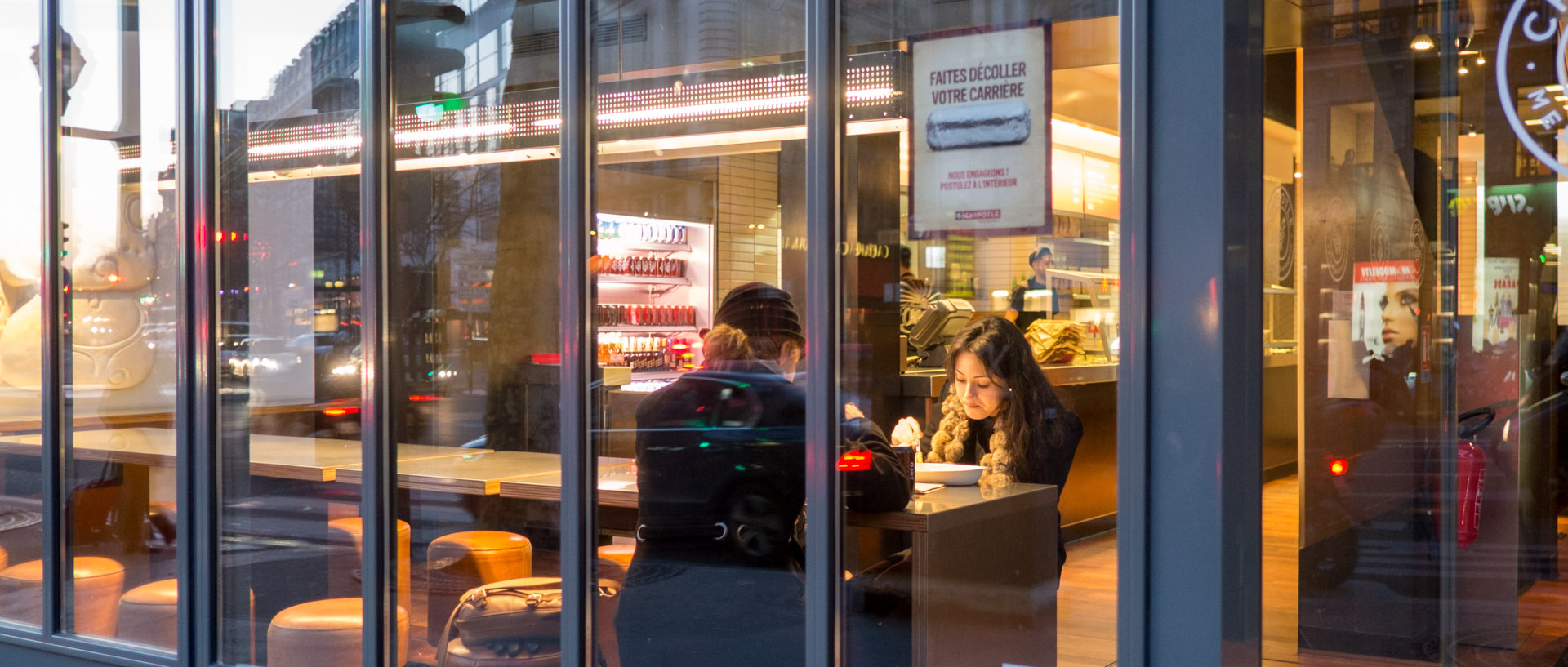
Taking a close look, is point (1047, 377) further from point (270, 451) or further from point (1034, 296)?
point (270, 451)

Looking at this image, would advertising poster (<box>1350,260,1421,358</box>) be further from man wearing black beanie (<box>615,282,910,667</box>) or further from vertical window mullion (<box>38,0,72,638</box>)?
vertical window mullion (<box>38,0,72,638</box>)

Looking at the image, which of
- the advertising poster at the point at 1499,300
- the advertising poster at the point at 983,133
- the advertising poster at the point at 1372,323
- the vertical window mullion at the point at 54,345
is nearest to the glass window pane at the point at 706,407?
the advertising poster at the point at 983,133

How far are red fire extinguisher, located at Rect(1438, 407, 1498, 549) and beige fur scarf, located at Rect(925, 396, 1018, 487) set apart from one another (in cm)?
202

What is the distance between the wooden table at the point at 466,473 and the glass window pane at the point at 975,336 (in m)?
1.09

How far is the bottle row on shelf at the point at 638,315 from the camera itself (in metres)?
3.73

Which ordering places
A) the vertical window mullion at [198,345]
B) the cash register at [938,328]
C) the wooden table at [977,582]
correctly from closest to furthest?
the wooden table at [977,582], the vertical window mullion at [198,345], the cash register at [938,328]

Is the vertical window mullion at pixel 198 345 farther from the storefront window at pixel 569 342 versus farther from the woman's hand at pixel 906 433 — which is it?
the woman's hand at pixel 906 433

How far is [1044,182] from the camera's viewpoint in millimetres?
2873

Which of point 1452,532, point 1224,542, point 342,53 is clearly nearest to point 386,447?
point 342,53

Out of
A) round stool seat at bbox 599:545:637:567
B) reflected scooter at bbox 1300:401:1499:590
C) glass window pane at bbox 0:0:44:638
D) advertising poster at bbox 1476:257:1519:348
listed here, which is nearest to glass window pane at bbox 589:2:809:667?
round stool seat at bbox 599:545:637:567

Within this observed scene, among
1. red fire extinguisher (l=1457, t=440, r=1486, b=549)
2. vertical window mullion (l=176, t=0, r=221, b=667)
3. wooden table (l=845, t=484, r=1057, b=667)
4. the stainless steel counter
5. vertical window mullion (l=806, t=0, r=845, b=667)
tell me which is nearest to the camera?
vertical window mullion (l=806, t=0, r=845, b=667)

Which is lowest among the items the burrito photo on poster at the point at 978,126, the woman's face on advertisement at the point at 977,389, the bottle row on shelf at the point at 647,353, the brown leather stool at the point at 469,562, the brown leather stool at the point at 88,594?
the brown leather stool at the point at 88,594

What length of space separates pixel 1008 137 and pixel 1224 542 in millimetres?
1005

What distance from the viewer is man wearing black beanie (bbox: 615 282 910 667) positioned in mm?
3232
